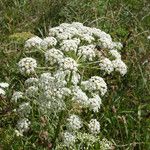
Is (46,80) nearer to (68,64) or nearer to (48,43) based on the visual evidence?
(68,64)

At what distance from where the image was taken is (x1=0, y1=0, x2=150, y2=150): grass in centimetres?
505

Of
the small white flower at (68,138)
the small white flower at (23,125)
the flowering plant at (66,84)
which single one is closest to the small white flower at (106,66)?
the flowering plant at (66,84)

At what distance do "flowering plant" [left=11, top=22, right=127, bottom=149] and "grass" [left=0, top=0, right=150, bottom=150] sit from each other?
0.39 meters

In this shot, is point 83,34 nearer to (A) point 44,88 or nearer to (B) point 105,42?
(B) point 105,42

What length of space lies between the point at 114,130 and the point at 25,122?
3.50 ft

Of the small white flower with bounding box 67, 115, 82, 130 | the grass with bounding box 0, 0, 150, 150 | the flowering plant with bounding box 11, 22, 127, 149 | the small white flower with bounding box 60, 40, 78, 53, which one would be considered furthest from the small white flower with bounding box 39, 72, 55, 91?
the grass with bounding box 0, 0, 150, 150

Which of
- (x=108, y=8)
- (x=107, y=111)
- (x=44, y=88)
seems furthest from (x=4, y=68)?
(x=108, y=8)

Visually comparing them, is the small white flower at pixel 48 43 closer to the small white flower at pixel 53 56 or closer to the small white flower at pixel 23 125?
the small white flower at pixel 53 56

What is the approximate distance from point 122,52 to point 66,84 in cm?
196

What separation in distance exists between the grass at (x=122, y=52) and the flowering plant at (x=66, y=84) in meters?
0.39

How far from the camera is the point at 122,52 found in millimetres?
6066

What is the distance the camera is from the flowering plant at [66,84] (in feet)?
13.7

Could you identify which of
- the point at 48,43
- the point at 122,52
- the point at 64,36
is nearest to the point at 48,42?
the point at 48,43

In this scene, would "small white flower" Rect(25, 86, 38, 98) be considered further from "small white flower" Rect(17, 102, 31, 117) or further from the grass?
the grass
